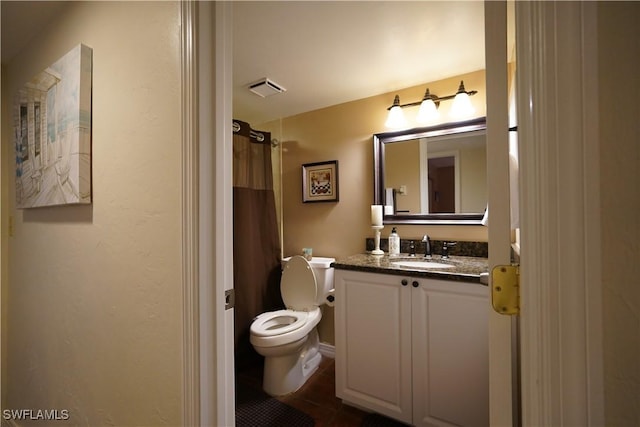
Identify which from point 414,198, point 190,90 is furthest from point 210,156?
point 414,198

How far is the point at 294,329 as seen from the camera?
68.7 inches

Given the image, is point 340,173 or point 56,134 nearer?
point 56,134

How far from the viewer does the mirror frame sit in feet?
5.69

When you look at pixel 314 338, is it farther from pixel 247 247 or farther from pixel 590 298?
pixel 590 298

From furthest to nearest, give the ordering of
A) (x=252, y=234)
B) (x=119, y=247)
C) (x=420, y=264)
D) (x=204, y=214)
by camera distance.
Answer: (x=252, y=234) < (x=420, y=264) < (x=119, y=247) < (x=204, y=214)

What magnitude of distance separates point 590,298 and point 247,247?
78.4 inches

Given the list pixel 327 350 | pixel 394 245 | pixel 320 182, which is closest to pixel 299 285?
pixel 327 350

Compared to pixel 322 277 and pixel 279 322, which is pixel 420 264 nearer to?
pixel 322 277

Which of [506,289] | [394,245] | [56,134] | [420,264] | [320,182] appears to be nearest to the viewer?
[506,289]

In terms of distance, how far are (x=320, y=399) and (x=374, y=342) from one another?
0.59 meters

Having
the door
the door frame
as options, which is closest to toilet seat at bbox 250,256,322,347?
the door frame

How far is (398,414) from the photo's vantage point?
56.5 inches

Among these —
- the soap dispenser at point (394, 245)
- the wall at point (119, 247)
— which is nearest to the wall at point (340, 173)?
the soap dispenser at point (394, 245)

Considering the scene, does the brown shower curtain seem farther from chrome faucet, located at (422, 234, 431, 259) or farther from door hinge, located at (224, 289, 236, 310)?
door hinge, located at (224, 289, 236, 310)
